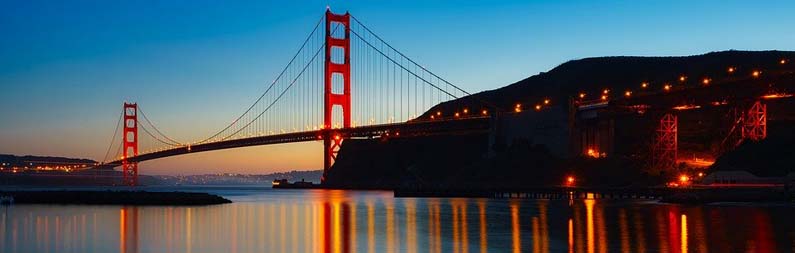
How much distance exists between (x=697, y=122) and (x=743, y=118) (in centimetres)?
2877

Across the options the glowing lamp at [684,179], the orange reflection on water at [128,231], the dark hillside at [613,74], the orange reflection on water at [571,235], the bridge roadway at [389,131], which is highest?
the dark hillside at [613,74]

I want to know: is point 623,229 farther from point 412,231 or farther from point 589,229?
point 412,231

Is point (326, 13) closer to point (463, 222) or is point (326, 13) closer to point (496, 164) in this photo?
point (496, 164)

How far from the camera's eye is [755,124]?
64750 millimetres

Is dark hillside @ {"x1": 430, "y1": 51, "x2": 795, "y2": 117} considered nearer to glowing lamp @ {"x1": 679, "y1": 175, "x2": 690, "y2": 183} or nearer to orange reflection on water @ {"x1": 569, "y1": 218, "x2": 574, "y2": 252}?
glowing lamp @ {"x1": 679, "y1": 175, "x2": 690, "y2": 183}

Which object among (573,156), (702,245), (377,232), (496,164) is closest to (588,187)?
(573,156)

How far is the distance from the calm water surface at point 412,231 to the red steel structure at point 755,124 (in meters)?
19.8

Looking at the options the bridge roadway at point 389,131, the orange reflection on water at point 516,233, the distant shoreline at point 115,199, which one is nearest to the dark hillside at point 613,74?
the bridge roadway at point 389,131

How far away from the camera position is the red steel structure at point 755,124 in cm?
6475

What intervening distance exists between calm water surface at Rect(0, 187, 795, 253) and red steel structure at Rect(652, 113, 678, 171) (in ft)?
79.9

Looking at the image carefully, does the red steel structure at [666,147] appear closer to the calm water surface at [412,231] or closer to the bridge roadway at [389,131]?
the bridge roadway at [389,131]

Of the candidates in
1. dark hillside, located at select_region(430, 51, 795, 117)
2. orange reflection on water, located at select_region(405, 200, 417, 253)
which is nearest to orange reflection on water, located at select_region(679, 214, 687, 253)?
orange reflection on water, located at select_region(405, 200, 417, 253)

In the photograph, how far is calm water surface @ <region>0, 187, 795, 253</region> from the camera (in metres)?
26.6

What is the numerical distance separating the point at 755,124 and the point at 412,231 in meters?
39.7
